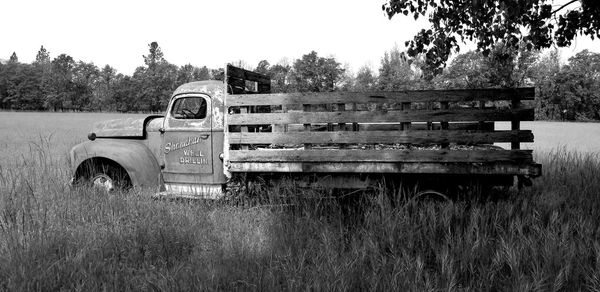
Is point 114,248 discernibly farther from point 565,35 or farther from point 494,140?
point 565,35

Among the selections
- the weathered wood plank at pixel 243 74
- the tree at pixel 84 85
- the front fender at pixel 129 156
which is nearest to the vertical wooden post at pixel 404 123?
the weathered wood plank at pixel 243 74

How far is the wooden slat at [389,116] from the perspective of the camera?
4.60m

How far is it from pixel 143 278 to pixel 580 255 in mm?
3550

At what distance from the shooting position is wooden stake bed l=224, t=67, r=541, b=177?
4602 millimetres

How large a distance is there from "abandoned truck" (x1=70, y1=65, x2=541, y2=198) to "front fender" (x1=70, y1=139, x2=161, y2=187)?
0.01 m

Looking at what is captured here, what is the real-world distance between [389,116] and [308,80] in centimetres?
8454

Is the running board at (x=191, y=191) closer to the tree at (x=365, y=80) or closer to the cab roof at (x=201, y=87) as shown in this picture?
the cab roof at (x=201, y=87)

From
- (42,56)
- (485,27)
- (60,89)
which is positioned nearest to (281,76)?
(60,89)

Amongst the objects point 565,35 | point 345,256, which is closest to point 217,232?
point 345,256

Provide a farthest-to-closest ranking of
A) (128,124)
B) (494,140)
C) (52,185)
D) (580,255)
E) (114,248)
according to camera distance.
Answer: (128,124)
(52,185)
(494,140)
(114,248)
(580,255)

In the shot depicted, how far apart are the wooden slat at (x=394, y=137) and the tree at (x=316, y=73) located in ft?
265

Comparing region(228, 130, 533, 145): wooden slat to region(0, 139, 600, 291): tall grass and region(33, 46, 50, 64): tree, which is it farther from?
region(33, 46, 50, 64): tree

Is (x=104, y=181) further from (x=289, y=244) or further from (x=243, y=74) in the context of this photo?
(x=289, y=244)

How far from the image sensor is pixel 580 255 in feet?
11.6
